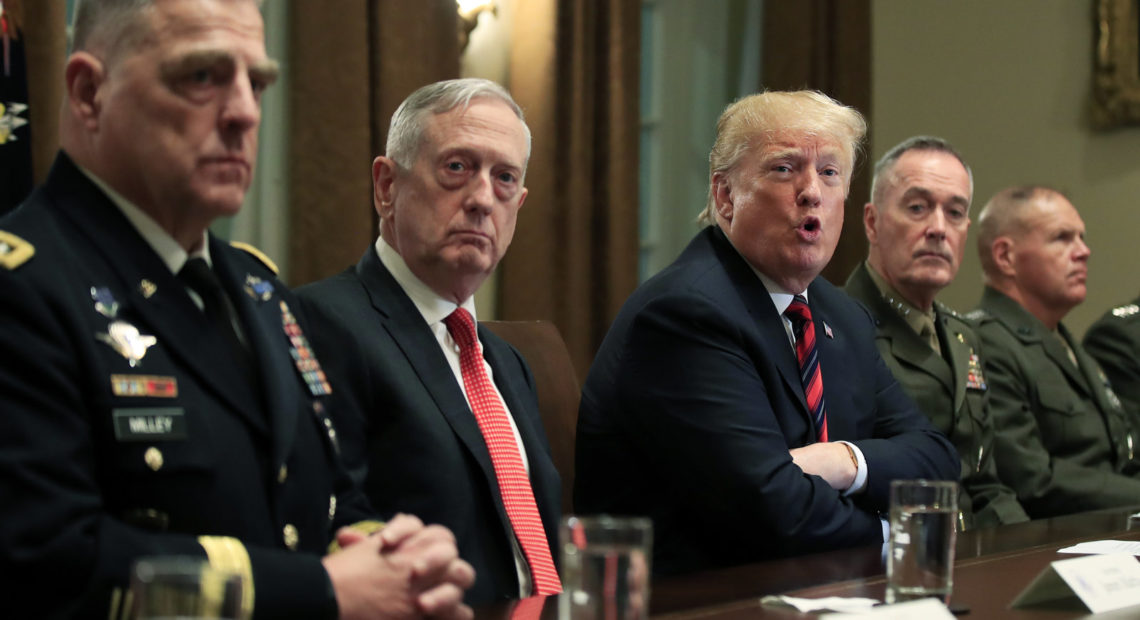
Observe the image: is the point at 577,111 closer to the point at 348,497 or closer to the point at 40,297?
the point at 348,497

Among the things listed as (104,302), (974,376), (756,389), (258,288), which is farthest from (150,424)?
(974,376)

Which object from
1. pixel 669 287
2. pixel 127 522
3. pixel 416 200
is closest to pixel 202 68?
pixel 127 522

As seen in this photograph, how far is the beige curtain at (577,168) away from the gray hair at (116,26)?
2843 mm

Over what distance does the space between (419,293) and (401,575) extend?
0.90m

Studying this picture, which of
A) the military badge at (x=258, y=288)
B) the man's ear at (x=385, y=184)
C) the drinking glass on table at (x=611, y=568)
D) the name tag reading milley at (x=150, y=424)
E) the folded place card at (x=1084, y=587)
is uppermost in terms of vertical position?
the man's ear at (x=385, y=184)

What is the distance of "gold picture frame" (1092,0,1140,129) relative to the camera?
5.07 metres

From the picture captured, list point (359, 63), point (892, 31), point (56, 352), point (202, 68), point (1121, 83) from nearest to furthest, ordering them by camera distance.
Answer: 1. point (56, 352)
2. point (202, 68)
3. point (359, 63)
4. point (1121, 83)
5. point (892, 31)

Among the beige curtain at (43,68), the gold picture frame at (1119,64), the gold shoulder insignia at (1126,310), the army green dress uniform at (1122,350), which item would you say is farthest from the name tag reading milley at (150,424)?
the gold picture frame at (1119,64)

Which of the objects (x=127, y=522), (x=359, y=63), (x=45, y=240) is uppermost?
(x=359, y=63)

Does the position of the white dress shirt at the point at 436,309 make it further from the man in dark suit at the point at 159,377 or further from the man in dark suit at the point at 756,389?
the man in dark suit at the point at 159,377

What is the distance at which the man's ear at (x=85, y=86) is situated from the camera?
4.77 ft

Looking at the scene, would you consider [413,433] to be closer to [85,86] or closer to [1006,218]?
[85,86]

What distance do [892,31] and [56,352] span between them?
512 centimetres

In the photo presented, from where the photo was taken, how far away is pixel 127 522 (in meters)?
1.34
